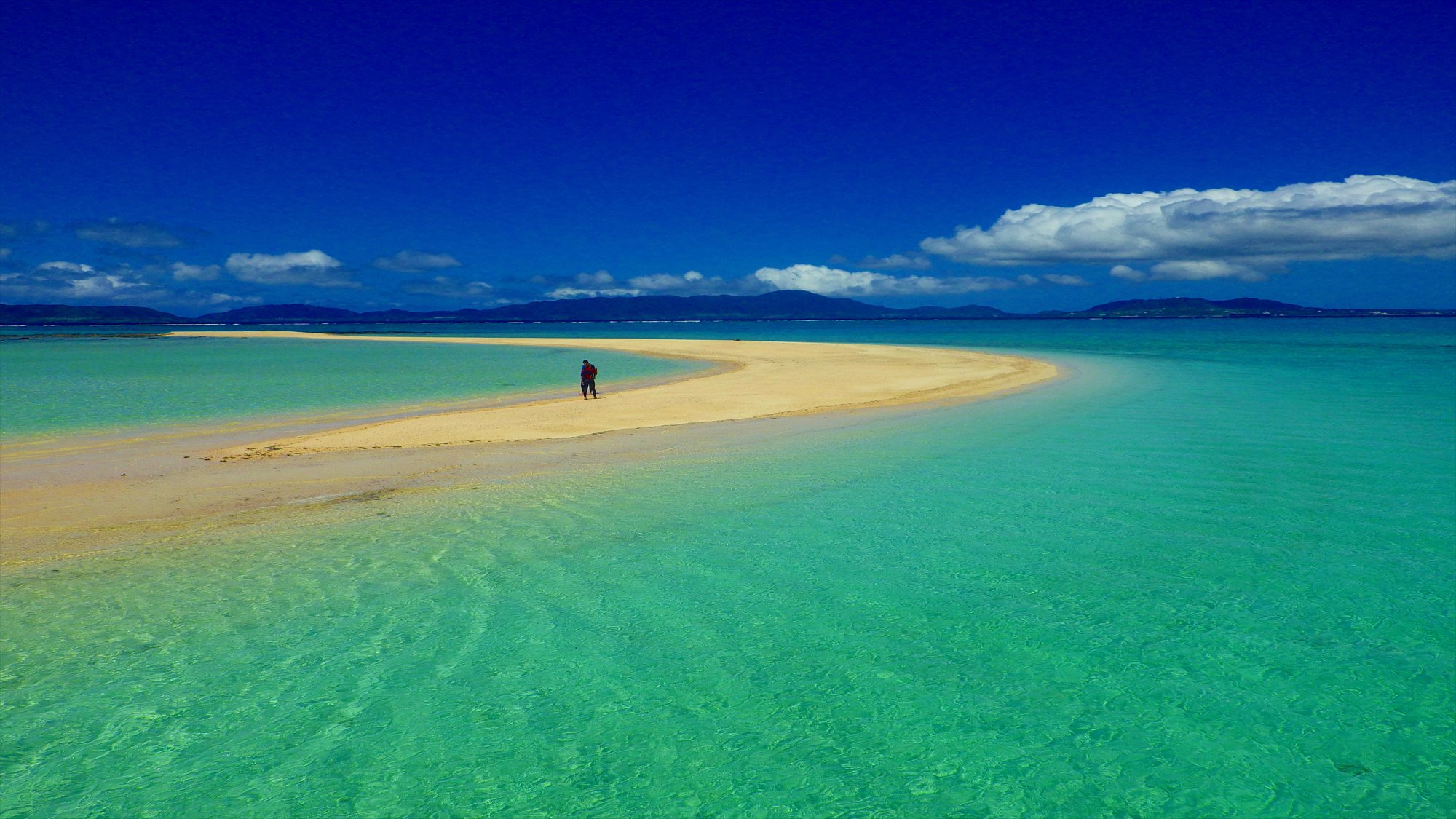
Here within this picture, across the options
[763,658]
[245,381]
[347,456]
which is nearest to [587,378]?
[347,456]

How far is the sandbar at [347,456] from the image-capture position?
12.1 metres

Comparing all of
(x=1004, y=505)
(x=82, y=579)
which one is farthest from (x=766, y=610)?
(x=82, y=579)

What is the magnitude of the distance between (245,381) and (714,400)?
27.0 metres

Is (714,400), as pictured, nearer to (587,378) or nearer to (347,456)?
(587,378)

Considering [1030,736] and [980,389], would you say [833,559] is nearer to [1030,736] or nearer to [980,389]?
[1030,736]

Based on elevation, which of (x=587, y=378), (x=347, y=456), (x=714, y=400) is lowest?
(x=347, y=456)

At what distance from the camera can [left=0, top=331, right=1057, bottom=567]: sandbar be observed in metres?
12.1

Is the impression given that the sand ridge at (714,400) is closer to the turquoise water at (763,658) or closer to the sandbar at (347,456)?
the sandbar at (347,456)

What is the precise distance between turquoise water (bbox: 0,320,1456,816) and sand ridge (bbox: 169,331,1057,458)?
23.6 ft

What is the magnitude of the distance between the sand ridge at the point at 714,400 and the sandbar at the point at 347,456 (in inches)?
4.3

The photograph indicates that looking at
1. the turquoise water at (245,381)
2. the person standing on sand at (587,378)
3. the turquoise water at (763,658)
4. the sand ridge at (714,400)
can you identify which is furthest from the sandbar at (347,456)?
the turquoise water at (245,381)

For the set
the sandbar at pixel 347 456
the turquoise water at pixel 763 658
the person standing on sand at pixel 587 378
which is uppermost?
the person standing on sand at pixel 587 378

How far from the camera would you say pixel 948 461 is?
16516 millimetres

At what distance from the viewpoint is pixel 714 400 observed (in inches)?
1118
